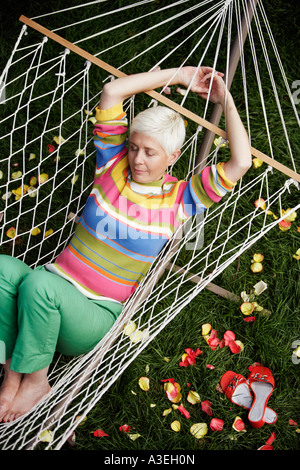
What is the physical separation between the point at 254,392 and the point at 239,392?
5 cm

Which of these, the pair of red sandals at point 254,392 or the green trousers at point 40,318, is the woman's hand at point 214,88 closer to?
the green trousers at point 40,318

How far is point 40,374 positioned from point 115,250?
418 mm

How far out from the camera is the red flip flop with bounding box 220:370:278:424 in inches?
67.6

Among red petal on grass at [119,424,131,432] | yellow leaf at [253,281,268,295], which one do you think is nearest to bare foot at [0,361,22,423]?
red petal on grass at [119,424,131,432]

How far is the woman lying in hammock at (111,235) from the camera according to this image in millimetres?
1288

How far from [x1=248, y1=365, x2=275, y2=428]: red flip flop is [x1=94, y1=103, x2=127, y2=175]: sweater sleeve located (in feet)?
3.15

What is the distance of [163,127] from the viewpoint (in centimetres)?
135

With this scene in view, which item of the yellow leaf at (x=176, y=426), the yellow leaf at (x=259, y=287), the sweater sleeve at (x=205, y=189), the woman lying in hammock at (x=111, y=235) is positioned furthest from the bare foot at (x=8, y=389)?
the yellow leaf at (x=259, y=287)

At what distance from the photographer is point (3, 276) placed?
132 cm

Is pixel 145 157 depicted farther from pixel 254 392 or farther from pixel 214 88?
pixel 254 392

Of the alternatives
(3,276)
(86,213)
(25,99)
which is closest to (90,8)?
(25,99)

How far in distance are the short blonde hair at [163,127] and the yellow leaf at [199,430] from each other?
965 millimetres

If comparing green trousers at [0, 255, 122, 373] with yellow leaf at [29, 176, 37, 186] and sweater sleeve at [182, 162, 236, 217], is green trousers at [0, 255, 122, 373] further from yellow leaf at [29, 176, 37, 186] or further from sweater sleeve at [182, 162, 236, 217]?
yellow leaf at [29, 176, 37, 186]

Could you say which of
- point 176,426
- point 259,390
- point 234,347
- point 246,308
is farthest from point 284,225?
point 176,426
